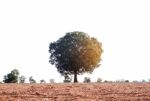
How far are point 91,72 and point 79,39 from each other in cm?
1048

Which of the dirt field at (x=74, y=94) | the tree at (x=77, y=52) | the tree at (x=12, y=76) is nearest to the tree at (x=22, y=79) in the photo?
the tree at (x=12, y=76)

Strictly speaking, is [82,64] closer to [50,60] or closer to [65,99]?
[50,60]

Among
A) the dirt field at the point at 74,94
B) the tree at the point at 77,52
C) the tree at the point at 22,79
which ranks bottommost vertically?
the dirt field at the point at 74,94

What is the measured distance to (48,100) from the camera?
86.5ft

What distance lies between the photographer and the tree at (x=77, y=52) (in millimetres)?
100375

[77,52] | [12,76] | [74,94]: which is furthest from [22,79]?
[74,94]

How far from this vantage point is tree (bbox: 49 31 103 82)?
100375mm

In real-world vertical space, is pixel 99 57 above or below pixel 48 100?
above

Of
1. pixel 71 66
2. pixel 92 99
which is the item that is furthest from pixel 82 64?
pixel 92 99

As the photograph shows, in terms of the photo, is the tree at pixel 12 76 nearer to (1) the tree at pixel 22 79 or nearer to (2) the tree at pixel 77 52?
(1) the tree at pixel 22 79

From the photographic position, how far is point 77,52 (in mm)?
100375

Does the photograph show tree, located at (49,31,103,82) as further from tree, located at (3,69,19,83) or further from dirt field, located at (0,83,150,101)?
dirt field, located at (0,83,150,101)

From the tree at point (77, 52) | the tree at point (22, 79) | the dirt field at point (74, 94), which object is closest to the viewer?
the dirt field at point (74, 94)

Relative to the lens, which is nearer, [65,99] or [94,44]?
[65,99]
